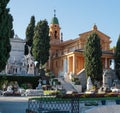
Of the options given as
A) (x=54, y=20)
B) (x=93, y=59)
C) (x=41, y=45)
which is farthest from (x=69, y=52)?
(x=54, y=20)

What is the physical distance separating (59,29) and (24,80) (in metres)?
23.9

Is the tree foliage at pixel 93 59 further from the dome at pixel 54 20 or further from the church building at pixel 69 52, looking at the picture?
the dome at pixel 54 20

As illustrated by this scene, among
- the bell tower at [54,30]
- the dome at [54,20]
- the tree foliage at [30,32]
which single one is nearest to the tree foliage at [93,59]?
the tree foliage at [30,32]

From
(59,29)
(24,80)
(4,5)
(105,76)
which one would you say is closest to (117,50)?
(105,76)

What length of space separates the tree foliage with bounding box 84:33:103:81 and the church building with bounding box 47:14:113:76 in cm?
588

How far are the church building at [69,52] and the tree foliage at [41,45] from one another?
5.36m

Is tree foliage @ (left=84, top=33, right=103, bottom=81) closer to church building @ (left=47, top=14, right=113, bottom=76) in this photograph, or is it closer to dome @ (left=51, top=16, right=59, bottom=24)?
church building @ (left=47, top=14, right=113, bottom=76)

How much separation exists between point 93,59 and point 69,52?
1096 cm

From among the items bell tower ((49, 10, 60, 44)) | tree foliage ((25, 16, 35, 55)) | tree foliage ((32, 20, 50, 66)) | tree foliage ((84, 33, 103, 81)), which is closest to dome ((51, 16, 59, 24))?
bell tower ((49, 10, 60, 44))

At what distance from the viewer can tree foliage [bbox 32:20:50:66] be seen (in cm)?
5288

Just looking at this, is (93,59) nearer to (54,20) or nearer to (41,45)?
(41,45)

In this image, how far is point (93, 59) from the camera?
48938mm

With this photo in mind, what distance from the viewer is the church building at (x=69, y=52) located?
187ft

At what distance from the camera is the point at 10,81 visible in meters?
49.0
